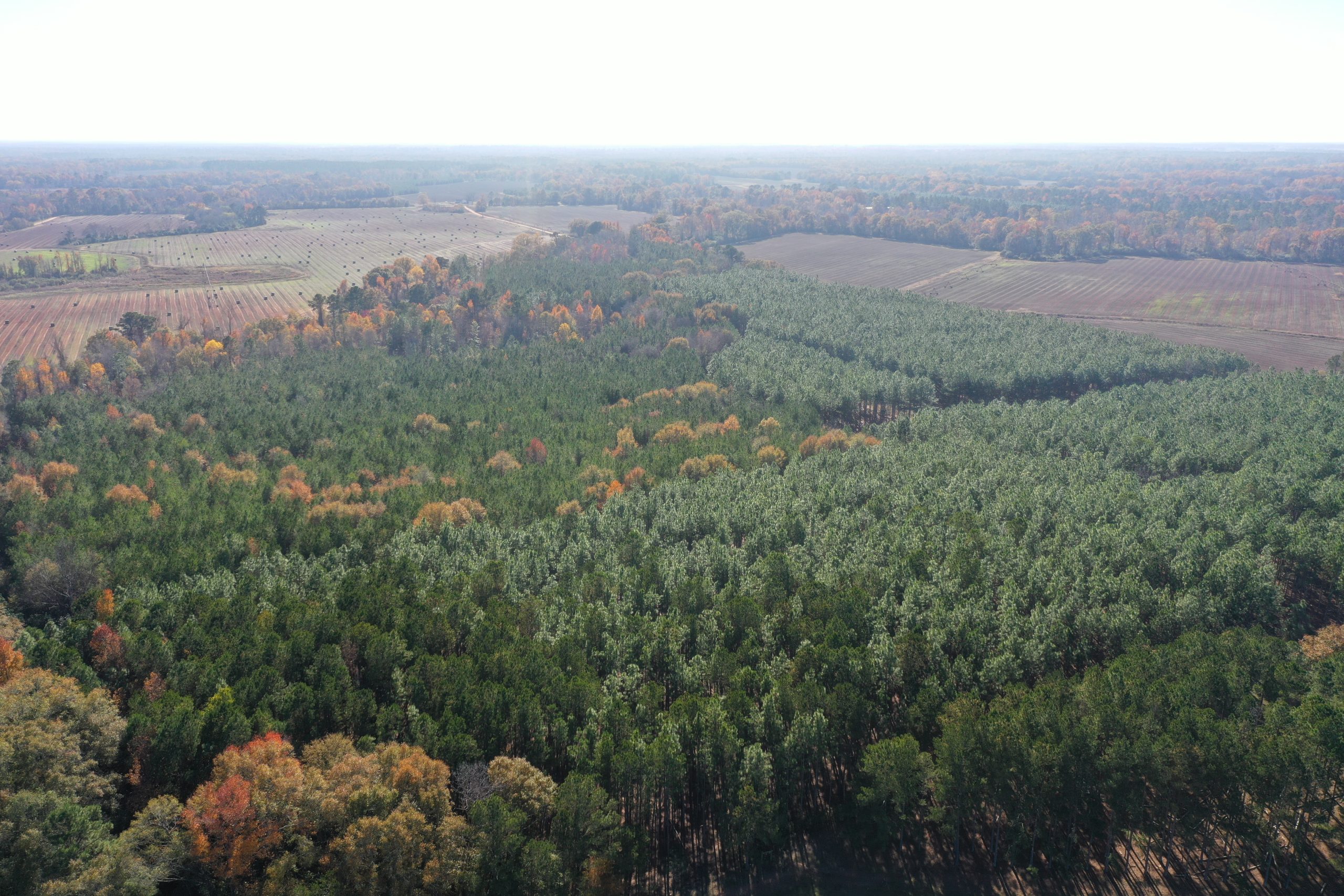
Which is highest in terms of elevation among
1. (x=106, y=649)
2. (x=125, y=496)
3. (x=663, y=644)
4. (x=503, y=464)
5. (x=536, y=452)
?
(x=125, y=496)

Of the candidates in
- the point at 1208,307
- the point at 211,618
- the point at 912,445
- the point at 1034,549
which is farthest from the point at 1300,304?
the point at 211,618

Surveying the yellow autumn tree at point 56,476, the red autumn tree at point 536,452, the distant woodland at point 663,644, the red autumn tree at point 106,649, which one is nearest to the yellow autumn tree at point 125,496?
the distant woodland at point 663,644

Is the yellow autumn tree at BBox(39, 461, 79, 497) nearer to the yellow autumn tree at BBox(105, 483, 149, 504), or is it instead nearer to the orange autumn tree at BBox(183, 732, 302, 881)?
the yellow autumn tree at BBox(105, 483, 149, 504)

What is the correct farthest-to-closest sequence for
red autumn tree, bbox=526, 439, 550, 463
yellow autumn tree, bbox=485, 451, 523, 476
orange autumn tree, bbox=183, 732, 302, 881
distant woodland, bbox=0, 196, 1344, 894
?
red autumn tree, bbox=526, 439, 550, 463
yellow autumn tree, bbox=485, 451, 523, 476
distant woodland, bbox=0, 196, 1344, 894
orange autumn tree, bbox=183, 732, 302, 881

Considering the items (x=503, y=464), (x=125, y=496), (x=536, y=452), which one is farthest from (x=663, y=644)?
(x=125, y=496)

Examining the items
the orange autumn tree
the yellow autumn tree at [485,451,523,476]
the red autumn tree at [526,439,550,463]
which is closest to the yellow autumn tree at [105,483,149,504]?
the yellow autumn tree at [485,451,523,476]

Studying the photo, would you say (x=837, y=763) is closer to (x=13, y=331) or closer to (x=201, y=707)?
(x=201, y=707)

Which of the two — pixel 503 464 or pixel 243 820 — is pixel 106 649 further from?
pixel 503 464

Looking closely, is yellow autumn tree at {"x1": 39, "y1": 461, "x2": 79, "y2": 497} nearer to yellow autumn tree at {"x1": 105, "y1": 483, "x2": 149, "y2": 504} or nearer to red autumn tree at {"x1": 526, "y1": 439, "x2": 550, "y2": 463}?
yellow autumn tree at {"x1": 105, "y1": 483, "x2": 149, "y2": 504}

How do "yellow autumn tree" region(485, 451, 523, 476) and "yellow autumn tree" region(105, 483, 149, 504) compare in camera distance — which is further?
"yellow autumn tree" region(485, 451, 523, 476)

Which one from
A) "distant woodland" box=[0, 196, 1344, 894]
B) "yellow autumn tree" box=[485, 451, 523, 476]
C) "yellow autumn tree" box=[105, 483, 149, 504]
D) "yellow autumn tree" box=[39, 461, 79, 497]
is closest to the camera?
"distant woodland" box=[0, 196, 1344, 894]

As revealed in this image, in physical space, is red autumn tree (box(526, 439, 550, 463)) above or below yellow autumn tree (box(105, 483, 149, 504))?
below
